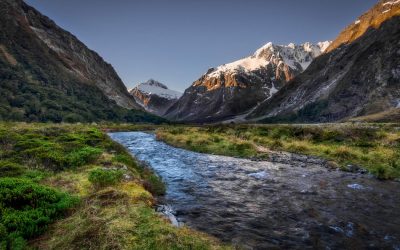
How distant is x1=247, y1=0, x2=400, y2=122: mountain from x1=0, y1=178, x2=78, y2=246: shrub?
387 feet

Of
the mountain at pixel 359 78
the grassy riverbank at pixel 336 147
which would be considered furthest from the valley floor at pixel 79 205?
the mountain at pixel 359 78

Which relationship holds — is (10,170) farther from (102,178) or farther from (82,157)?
(82,157)

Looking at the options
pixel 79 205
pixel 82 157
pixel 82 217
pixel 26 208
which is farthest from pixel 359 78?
pixel 26 208

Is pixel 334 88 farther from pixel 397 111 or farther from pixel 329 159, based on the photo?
pixel 329 159

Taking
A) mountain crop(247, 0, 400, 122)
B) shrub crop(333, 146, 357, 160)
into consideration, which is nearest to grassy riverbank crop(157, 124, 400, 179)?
shrub crop(333, 146, 357, 160)

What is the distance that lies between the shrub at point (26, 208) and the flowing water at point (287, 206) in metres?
4.93

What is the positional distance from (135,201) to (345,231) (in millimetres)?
8385

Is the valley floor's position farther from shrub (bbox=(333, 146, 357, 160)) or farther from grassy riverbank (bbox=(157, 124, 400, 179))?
shrub (bbox=(333, 146, 357, 160))

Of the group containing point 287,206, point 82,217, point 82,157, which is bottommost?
point 287,206

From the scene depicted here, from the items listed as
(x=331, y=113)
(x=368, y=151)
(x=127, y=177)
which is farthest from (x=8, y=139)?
(x=331, y=113)

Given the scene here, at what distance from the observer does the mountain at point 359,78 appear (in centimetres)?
12062

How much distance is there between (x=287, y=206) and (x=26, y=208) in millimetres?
11249

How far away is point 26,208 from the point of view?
10750 mm

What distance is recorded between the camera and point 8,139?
27344mm
